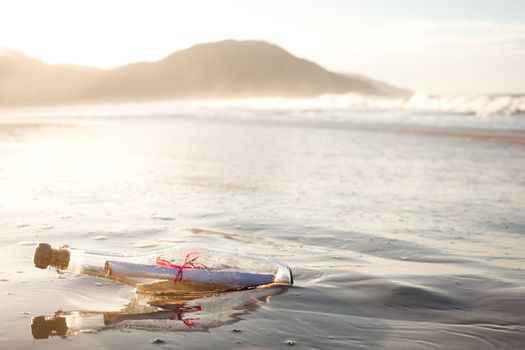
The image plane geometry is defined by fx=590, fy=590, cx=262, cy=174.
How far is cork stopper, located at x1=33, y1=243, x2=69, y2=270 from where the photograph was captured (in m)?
2.88

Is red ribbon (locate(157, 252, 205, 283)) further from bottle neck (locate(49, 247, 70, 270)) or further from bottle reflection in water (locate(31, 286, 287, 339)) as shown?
bottle neck (locate(49, 247, 70, 270))

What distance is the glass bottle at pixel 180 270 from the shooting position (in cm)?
316

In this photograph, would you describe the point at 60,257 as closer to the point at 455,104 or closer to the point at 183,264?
the point at 183,264

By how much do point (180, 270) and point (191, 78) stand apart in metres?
144

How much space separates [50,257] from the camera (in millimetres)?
2916

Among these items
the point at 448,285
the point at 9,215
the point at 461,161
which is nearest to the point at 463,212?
the point at 448,285

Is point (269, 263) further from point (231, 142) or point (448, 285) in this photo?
point (231, 142)

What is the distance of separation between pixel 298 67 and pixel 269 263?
564ft

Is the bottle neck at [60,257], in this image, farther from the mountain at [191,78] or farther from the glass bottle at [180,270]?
the mountain at [191,78]

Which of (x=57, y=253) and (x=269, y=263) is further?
(x=269, y=263)

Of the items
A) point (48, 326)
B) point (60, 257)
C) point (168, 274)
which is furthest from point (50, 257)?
point (168, 274)

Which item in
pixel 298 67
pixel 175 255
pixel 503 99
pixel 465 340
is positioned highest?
pixel 298 67

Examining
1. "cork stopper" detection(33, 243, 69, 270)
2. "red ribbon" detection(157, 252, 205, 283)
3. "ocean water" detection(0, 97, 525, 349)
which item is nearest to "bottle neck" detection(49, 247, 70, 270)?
"cork stopper" detection(33, 243, 69, 270)

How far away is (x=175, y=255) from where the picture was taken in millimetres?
3301
